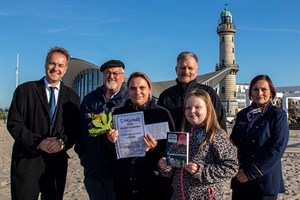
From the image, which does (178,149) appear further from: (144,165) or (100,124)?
(100,124)

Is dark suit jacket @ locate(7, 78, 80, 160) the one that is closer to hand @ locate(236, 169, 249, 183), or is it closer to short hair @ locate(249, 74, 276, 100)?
hand @ locate(236, 169, 249, 183)

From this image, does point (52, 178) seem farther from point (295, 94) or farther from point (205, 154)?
point (295, 94)

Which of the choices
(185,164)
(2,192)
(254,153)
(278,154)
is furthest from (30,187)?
(2,192)

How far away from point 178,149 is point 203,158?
280mm

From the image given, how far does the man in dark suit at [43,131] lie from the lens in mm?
3688

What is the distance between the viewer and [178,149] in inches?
120

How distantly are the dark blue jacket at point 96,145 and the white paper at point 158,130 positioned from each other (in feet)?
2.25

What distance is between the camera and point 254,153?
3.57 m

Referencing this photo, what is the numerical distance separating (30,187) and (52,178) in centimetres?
26

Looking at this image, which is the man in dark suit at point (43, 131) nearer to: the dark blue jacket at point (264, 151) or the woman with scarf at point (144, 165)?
the woman with scarf at point (144, 165)

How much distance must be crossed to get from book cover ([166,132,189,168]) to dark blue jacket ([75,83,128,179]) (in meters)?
1.05

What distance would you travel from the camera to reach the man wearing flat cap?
4.03 metres

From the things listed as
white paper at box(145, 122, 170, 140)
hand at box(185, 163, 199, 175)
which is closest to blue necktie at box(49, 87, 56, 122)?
white paper at box(145, 122, 170, 140)

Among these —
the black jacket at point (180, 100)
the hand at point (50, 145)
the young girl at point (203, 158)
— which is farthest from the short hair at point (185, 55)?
the hand at point (50, 145)
